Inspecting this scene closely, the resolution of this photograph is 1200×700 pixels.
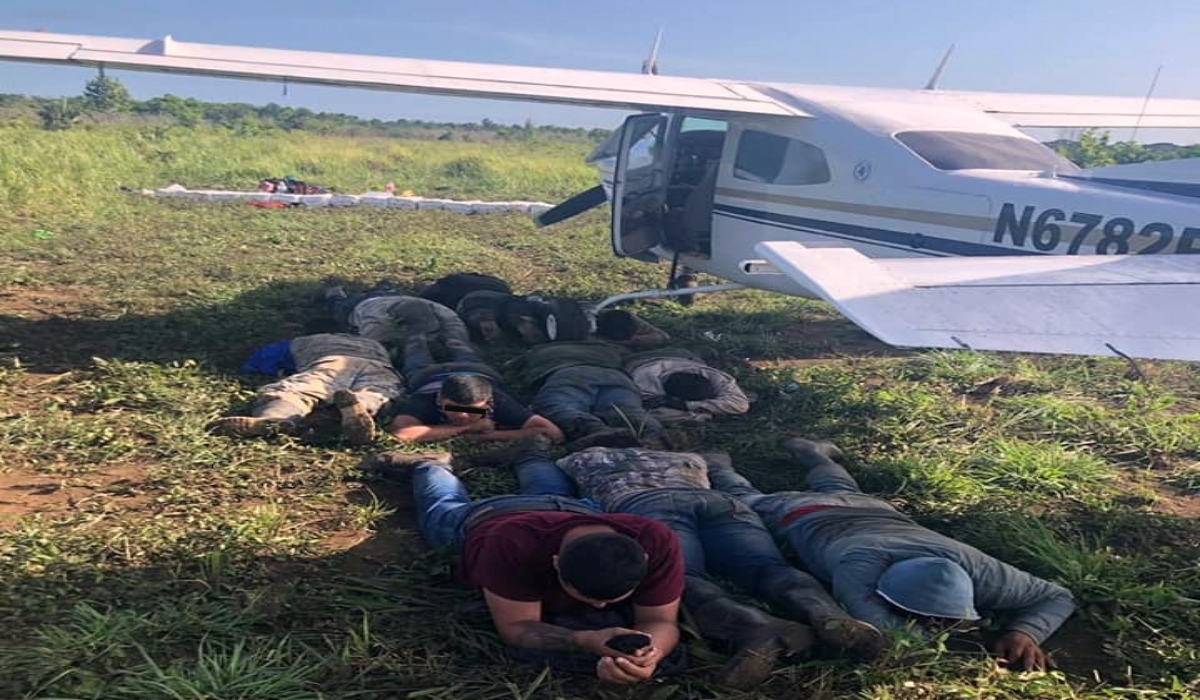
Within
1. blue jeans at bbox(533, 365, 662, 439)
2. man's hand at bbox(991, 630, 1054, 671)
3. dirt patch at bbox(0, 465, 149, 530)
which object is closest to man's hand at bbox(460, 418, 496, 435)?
blue jeans at bbox(533, 365, 662, 439)

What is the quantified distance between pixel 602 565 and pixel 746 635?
0.70m

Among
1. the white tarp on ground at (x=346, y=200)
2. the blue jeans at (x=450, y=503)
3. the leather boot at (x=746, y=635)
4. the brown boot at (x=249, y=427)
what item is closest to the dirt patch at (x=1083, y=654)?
the leather boot at (x=746, y=635)

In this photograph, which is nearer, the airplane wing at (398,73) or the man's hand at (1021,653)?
the man's hand at (1021,653)

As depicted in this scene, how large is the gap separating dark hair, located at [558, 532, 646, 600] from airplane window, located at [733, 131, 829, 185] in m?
6.36

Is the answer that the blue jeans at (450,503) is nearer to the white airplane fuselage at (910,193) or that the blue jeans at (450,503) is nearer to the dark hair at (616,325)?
the white airplane fuselage at (910,193)

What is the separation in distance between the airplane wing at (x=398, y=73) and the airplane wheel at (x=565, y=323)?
2.27m

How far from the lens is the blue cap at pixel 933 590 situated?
3693mm

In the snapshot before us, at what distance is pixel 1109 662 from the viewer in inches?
156

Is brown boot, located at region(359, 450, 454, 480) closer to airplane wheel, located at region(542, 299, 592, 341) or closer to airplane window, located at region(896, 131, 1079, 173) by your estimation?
airplane wheel, located at region(542, 299, 592, 341)

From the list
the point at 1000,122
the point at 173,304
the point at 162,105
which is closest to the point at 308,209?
the point at 173,304

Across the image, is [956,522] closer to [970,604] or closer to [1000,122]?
[970,604]

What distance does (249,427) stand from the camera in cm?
595

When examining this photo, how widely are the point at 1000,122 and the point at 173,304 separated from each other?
9157 mm

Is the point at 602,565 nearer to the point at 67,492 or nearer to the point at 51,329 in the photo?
the point at 67,492
